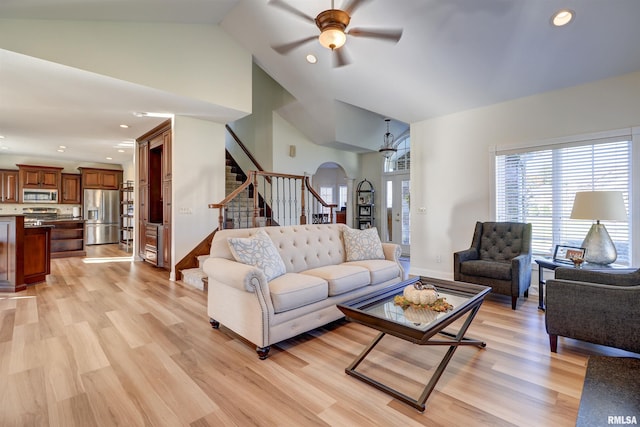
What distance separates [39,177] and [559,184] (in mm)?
11645

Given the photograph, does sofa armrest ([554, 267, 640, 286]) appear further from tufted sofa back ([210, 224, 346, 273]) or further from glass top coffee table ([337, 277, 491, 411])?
tufted sofa back ([210, 224, 346, 273])

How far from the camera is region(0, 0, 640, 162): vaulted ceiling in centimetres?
306

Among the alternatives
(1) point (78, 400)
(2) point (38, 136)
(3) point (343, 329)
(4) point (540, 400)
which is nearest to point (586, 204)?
(4) point (540, 400)

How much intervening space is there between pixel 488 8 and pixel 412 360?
11.1ft

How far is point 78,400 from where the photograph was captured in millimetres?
1877

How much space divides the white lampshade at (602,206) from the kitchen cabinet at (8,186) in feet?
38.7

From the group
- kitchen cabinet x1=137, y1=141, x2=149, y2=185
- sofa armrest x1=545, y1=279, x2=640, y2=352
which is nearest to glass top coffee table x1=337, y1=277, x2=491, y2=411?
sofa armrest x1=545, y1=279, x2=640, y2=352

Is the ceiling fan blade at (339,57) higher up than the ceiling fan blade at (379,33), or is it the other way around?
the ceiling fan blade at (339,57)

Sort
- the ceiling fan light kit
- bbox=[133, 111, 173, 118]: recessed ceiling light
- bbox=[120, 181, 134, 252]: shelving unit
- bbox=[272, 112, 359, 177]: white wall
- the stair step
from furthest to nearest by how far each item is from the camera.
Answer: bbox=[120, 181, 134, 252]: shelving unit, bbox=[272, 112, 359, 177]: white wall, bbox=[133, 111, 173, 118]: recessed ceiling light, the stair step, the ceiling fan light kit

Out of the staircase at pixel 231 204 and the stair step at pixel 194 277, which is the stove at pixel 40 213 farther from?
the stair step at pixel 194 277

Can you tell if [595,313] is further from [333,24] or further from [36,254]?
[36,254]

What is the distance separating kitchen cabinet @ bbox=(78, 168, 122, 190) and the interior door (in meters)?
8.38

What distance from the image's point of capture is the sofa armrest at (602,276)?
2.60 meters

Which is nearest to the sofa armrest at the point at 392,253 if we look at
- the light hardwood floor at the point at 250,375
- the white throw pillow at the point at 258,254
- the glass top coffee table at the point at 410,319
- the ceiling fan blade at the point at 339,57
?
the light hardwood floor at the point at 250,375
